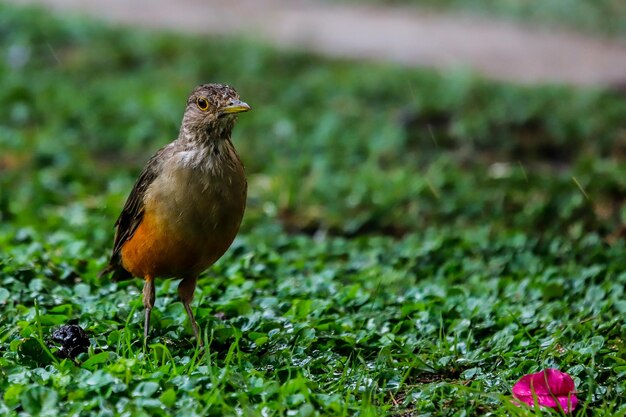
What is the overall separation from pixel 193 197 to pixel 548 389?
188 cm

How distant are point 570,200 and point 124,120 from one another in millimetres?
4508

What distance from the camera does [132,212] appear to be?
222 inches

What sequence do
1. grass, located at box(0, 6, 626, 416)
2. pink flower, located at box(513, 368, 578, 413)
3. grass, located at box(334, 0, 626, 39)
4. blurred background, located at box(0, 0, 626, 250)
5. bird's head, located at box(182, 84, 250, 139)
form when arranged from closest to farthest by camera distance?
pink flower, located at box(513, 368, 578, 413)
grass, located at box(0, 6, 626, 416)
bird's head, located at box(182, 84, 250, 139)
blurred background, located at box(0, 0, 626, 250)
grass, located at box(334, 0, 626, 39)

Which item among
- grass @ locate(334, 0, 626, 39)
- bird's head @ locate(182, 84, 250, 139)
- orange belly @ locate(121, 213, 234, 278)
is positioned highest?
bird's head @ locate(182, 84, 250, 139)

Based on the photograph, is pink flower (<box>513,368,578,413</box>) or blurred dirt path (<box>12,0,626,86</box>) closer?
pink flower (<box>513,368,578,413</box>)

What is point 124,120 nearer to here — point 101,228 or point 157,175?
point 101,228

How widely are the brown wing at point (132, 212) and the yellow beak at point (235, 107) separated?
0.40 m

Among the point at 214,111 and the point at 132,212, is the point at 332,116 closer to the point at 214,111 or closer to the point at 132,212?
the point at 132,212

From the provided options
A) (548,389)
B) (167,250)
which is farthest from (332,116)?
(548,389)

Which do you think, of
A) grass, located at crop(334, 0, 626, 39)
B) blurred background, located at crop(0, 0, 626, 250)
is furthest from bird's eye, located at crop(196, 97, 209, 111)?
grass, located at crop(334, 0, 626, 39)

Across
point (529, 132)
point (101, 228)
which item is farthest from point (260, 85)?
point (101, 228)

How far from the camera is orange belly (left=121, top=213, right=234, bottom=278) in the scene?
5238 millimetres

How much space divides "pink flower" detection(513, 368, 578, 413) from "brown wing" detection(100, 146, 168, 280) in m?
2.08

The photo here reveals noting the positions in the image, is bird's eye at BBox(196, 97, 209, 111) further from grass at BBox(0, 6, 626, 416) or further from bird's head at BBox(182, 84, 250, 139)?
grass at BBox(0, 6, 626, 416)
